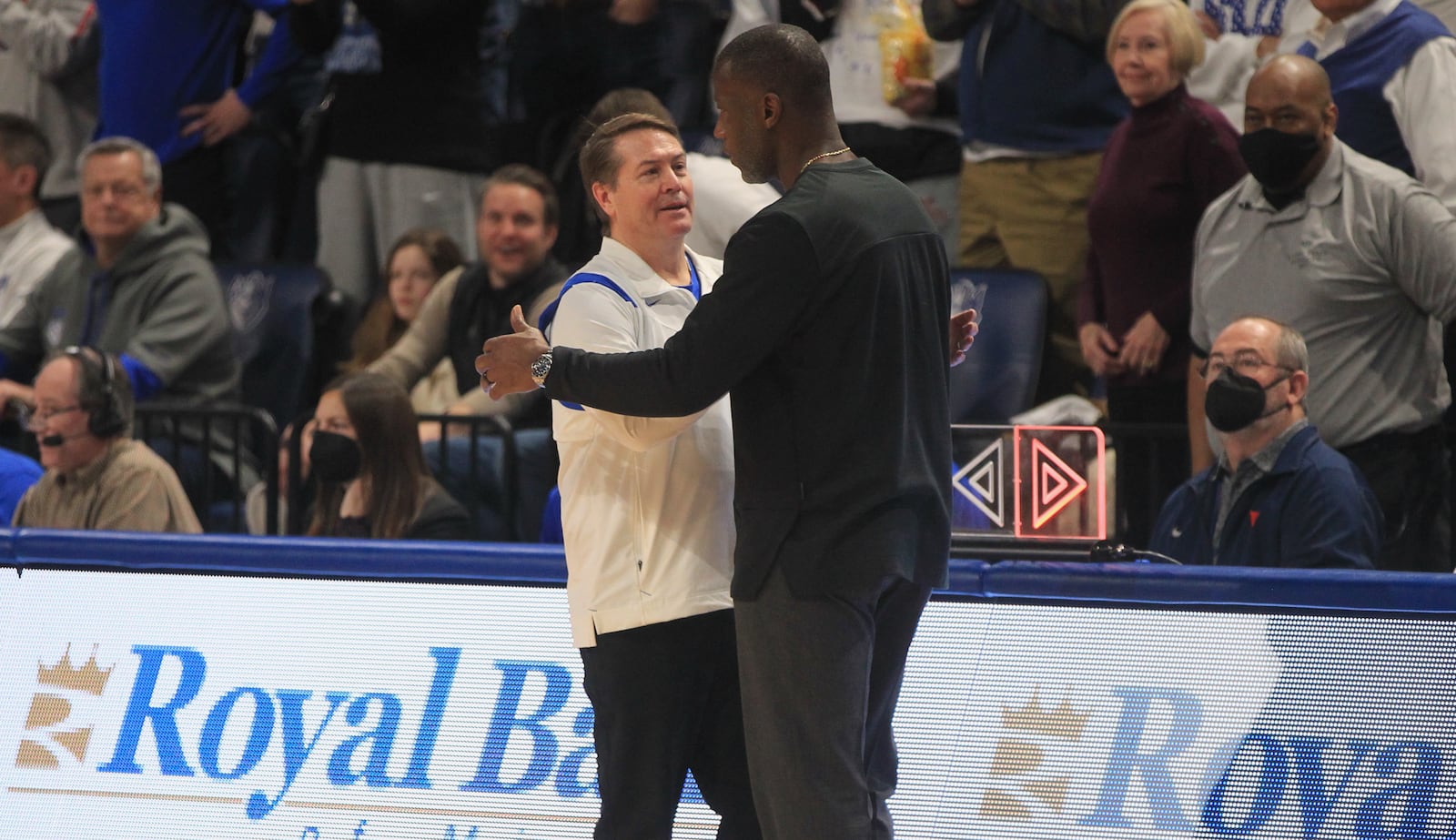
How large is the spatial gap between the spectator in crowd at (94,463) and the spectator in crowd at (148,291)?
0.92m

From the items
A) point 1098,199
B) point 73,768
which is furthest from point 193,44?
point 73,768

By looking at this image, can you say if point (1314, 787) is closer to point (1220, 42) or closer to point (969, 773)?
point (969, 773)

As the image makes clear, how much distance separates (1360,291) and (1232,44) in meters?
1.39

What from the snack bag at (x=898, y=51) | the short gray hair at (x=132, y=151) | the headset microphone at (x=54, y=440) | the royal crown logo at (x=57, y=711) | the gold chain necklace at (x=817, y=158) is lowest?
the royal crown logo at (x=57, y=711)

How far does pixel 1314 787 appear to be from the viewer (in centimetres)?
340

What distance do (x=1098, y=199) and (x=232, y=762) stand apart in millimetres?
3329

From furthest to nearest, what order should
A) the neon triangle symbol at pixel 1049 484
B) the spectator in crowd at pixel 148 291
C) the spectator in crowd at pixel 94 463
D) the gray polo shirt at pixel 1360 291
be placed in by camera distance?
the spectator in crowd at pixel 148 291, the spectator in crowd at pixel 94 463, the gray polo shirt at pixel 1360 291, the neon triangle symbol at pixel 1049 484

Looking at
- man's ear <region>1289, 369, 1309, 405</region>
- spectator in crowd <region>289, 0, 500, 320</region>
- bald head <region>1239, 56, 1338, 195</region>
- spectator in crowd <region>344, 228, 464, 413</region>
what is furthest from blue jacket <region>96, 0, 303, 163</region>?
man's ear <region>1289, 369, 1309, 405</region>

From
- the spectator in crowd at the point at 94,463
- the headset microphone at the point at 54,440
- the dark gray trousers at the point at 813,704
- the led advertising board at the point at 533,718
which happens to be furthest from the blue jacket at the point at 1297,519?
the headset microphone at the point at 54,440

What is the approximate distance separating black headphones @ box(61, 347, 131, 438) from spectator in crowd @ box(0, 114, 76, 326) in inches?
76.4

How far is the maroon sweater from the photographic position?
5719 mm

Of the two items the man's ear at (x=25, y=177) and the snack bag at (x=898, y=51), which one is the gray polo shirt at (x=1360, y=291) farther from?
the man's ear at (x=25, y=177)

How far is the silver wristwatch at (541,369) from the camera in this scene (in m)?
2.98

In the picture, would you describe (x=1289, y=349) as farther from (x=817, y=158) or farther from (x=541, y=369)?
(x=541, y=369)
